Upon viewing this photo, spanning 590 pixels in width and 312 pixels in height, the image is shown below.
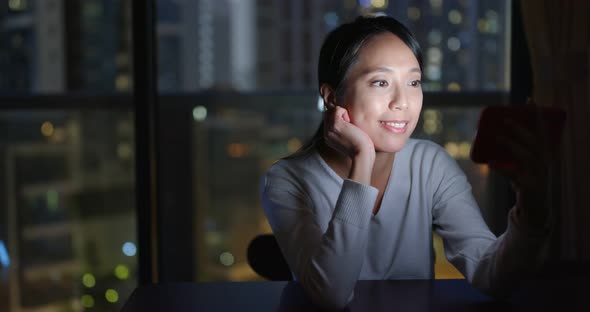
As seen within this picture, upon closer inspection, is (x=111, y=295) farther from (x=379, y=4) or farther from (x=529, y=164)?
(x=529, y=164)

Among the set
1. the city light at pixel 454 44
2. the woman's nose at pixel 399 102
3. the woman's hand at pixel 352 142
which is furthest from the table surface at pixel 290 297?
the city light at pixel 454 44

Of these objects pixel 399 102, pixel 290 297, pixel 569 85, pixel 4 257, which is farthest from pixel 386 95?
pixel 4 257

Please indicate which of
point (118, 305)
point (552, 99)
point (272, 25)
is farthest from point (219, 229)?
point (552, 99)

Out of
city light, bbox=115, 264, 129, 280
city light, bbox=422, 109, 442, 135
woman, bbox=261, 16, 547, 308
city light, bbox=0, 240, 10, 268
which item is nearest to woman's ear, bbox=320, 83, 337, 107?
woman, bbox=261, 16, 547, 308

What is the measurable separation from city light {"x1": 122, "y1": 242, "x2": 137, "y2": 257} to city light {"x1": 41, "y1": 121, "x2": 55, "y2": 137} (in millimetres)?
605

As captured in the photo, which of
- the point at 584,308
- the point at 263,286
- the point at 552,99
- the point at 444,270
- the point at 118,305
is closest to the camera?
the point at 584,308

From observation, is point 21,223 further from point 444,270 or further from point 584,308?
point 584,308

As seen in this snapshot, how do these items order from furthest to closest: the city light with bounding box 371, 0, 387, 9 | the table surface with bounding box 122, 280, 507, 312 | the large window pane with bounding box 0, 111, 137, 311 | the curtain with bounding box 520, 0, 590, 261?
the large window pane with bounding box 0, 111, 137, 311 → the city light with bounding box 371, 0, 387, 9 → the curtain with bounding box 520, 0, 590, 261 → the table surface with bounding box 122, 280, 507, 312

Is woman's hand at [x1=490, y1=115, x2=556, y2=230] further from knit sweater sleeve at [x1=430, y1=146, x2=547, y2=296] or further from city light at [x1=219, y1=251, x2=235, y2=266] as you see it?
city light at [x1=219, y1=251, x2=235, y2=266]

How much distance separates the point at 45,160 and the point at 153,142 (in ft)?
2.16

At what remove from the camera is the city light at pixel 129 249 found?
2763 millimetres

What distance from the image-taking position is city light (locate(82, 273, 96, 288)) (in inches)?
115

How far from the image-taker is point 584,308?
100cm

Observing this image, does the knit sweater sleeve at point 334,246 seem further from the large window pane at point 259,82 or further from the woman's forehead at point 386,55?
the large window pane at point 259,82
